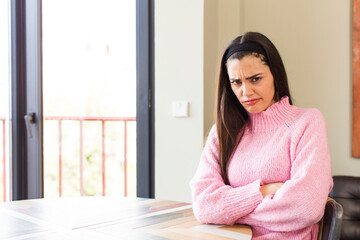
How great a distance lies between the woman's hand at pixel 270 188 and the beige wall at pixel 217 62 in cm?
100

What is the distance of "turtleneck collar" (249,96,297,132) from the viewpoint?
4.94ft

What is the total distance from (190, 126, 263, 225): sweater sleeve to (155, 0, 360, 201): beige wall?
93 centimetres

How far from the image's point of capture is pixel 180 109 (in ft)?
7.93

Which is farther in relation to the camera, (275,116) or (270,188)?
(275,116)

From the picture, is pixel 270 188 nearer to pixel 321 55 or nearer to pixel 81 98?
pixel 321 55

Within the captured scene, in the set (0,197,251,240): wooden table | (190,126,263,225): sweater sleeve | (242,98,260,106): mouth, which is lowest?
(0,197,251,240): wooden table

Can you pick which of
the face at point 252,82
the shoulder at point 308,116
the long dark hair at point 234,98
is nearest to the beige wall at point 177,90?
the long dark hair at point 234,98

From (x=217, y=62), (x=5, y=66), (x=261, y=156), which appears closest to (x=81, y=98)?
(x=5, y=66)

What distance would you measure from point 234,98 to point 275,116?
0.20m

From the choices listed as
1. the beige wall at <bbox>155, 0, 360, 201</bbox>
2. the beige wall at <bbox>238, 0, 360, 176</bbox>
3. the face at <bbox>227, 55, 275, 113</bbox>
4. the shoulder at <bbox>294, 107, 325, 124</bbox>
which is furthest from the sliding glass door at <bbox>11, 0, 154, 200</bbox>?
the shoulder at <bbox>294, 107, 325, 124</bbox>

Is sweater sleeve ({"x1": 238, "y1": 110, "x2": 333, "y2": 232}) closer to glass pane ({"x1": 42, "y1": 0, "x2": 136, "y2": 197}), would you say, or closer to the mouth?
the mouth

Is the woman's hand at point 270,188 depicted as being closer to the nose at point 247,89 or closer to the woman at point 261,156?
the woman at point 261,156

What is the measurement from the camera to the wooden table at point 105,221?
3.84 ft

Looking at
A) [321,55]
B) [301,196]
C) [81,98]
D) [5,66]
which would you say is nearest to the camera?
[301,196]
